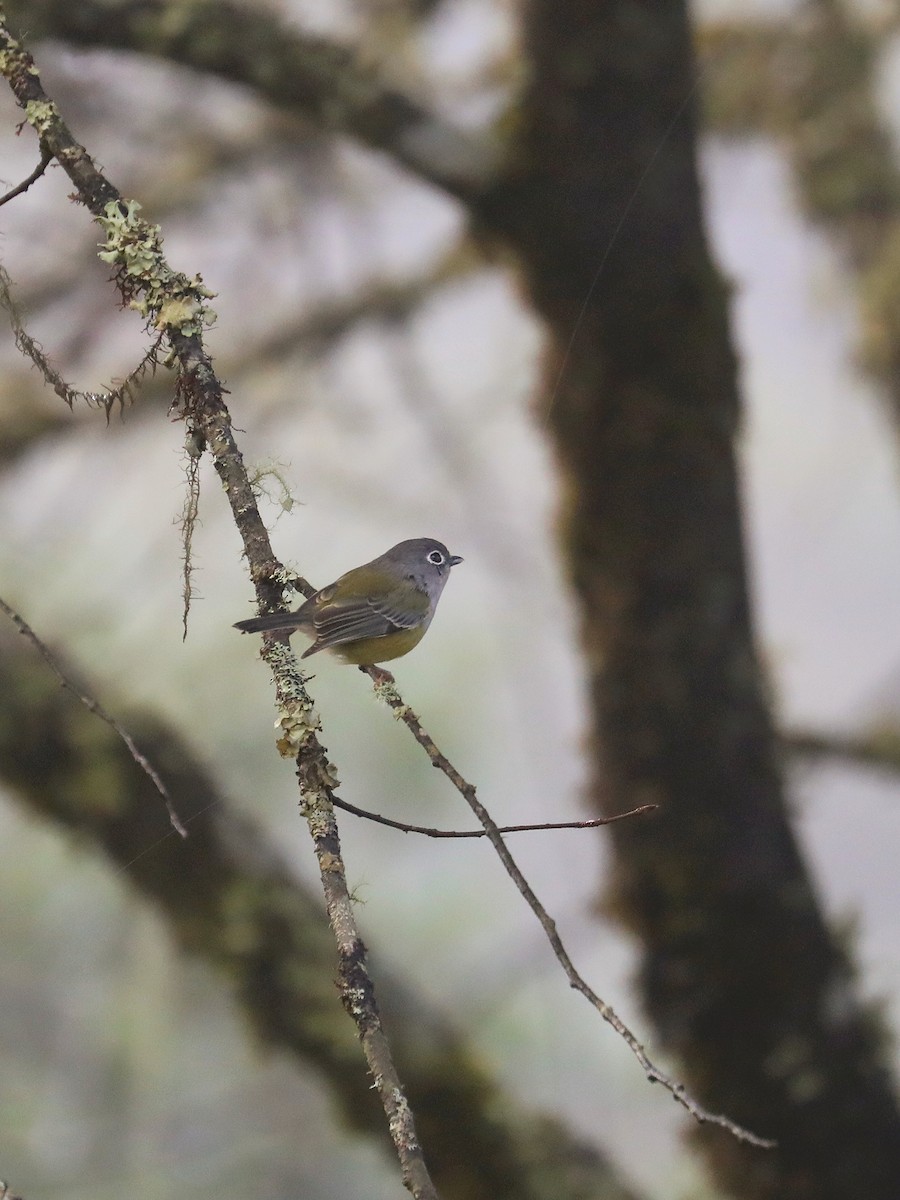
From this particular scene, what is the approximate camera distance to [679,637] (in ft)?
4.84

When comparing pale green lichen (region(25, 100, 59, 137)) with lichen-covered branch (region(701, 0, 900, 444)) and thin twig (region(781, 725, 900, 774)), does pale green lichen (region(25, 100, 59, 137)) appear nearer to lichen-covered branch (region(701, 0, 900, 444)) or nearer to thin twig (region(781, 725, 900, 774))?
thin twig (region(781, 725, 900, 774))

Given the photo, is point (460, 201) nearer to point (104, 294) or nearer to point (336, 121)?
point (336, 121)

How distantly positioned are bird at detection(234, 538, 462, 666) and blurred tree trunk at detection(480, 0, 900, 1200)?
0.71 metres

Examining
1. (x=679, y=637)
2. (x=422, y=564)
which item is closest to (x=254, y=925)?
(x=679, y=637)

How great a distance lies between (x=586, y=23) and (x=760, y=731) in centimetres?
89

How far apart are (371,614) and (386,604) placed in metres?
0.01

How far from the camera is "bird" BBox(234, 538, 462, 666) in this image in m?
0.71

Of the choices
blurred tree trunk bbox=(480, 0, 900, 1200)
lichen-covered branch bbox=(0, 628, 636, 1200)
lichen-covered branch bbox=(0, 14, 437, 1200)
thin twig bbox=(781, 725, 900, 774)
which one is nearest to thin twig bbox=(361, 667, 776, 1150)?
lichen-covered branch bbox=(0, 14, 437, 1200)

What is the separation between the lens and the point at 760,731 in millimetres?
1510

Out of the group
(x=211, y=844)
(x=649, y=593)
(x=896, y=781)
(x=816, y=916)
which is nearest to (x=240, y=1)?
(x=649, y=593)

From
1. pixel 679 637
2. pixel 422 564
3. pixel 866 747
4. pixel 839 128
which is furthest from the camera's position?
pixel 839 128

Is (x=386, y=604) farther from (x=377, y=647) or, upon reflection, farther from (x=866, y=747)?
(x=866, y=747)

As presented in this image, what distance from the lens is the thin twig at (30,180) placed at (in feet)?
1.52

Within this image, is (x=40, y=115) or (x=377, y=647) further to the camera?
(x=377, y=647)
